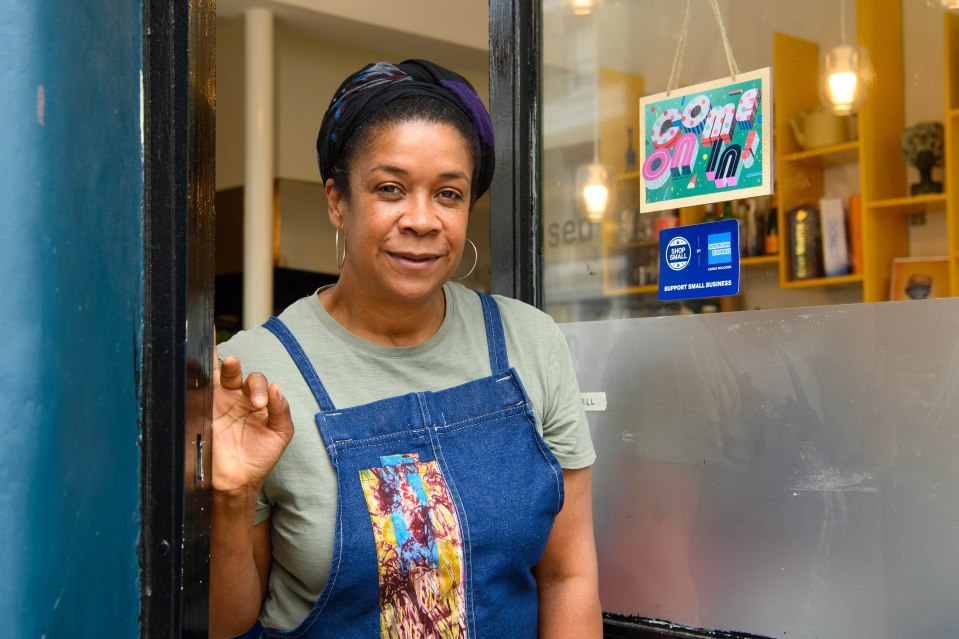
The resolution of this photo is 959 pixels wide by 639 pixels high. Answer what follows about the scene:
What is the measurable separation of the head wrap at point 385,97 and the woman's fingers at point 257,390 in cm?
50

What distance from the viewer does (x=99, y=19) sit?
759 mm

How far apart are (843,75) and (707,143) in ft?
0.76

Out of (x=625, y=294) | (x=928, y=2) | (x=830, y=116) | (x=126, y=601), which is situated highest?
(x=928, y=2)

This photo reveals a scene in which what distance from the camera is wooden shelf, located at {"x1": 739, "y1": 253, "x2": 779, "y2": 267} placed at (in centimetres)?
158

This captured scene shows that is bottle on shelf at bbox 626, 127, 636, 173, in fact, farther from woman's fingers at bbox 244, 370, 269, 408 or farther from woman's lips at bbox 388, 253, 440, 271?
woman's fingers at bbox 244, 370, 269, 408

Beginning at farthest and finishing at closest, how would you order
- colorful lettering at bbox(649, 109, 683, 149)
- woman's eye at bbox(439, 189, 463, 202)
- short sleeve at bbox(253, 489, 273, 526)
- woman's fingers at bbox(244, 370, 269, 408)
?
colorful lettering at bbox(649, 109, 683, 149)
woman's eye at bbox(439, 189, 463, 202)
short sleeve at bbox(253, 489, 273, 526)
woman's fingers at bbox(244, 370, 269, 408)

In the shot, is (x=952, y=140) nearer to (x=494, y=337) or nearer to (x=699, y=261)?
(x=699, y=261)

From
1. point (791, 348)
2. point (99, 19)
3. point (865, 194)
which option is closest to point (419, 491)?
point (791, 348)

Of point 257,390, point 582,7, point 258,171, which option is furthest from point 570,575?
point 258,171

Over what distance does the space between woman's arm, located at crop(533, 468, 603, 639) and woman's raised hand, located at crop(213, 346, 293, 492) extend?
1.87 feet

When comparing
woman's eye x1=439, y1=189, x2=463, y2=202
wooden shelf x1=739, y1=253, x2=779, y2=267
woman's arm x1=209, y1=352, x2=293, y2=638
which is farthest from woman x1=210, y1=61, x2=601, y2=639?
wooden shelf x1=739, y1=253, x2=779, y2=267

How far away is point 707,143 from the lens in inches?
63.8

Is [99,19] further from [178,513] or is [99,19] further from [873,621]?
[873,621]

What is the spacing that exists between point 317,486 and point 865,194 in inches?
37.5
